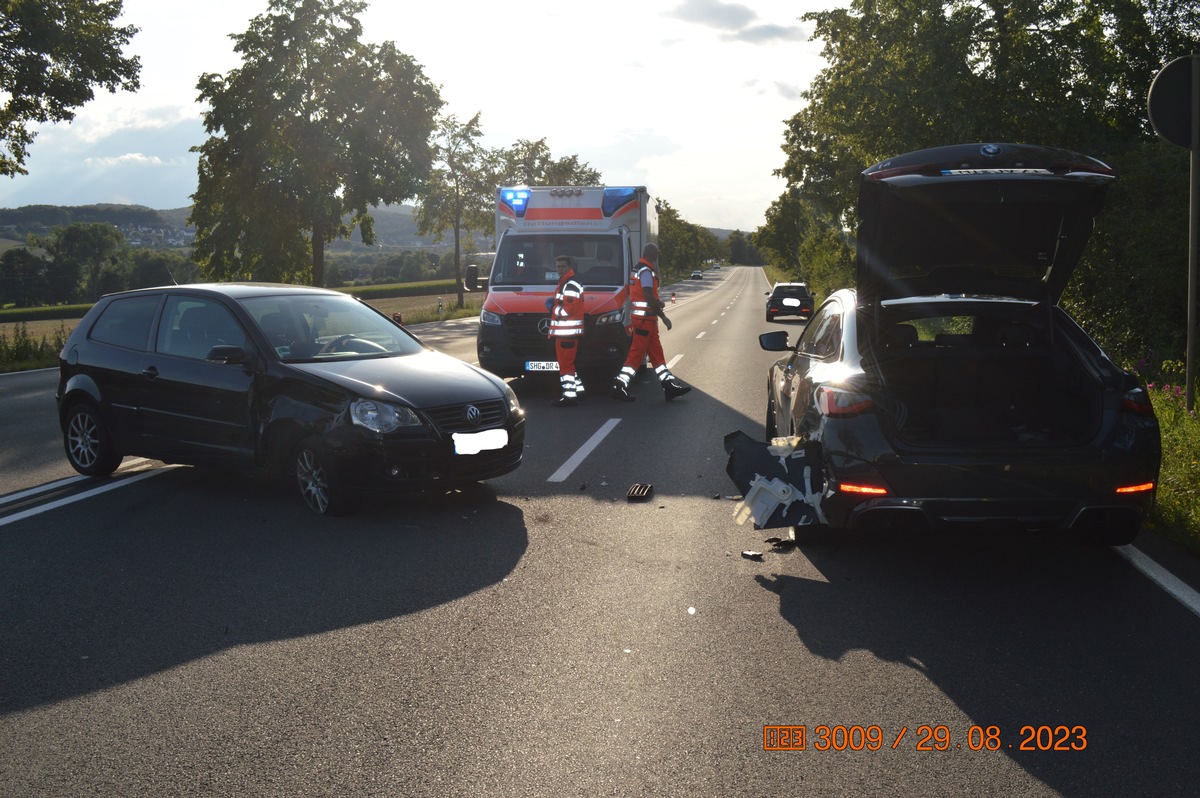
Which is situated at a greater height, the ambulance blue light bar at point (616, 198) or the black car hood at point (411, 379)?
the ambulance blue light bar at point (616, 198)

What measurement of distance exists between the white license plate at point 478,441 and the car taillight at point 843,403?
2.63 metres

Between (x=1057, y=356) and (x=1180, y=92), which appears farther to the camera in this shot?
(x=1180, y=92)

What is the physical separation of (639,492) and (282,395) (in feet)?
8.70

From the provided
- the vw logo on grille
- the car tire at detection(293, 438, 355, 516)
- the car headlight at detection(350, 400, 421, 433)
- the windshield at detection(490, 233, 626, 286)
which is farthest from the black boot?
the car tire at detection(293, 438, 355, 516)

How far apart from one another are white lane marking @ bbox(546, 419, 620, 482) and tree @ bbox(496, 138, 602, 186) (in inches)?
1686

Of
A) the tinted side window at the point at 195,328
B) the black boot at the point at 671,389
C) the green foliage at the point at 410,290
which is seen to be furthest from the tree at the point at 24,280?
the tinted side window at the point at 195,328

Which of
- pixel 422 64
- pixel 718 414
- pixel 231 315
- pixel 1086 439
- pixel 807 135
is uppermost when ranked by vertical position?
pixel 422 64

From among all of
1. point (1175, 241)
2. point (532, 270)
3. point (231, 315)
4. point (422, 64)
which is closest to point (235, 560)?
point (231, 315)

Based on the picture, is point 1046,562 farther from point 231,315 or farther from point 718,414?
point 718,414

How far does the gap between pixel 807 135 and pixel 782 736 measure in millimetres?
48399

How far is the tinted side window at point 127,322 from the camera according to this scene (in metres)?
8.44

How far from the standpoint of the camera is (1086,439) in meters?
5.52

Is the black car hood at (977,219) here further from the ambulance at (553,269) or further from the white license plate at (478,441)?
the ambulance at (553,269)

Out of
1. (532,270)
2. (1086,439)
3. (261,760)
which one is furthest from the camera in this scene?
(532,270)
